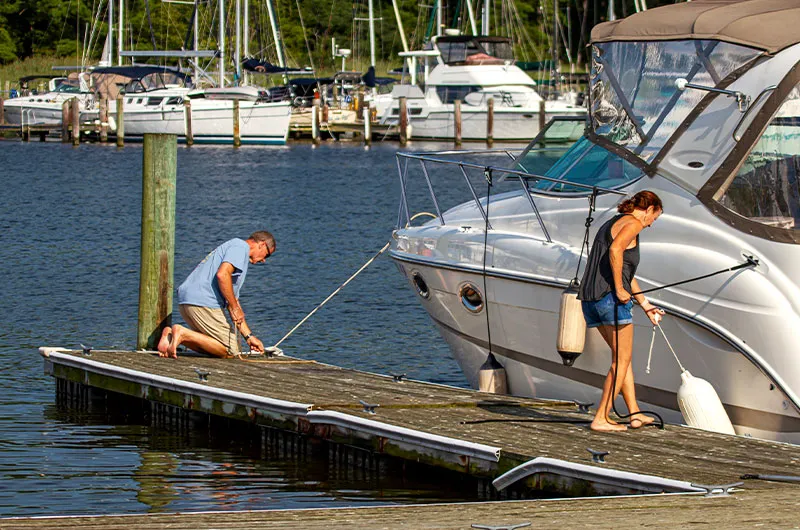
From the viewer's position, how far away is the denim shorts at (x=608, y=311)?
8734 millimetres

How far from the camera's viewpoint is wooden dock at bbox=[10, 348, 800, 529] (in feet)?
22.8

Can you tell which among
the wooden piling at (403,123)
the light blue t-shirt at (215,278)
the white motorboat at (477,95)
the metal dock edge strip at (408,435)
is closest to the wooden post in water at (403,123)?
the wooden piling at (403,123)

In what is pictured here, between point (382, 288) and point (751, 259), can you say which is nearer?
point (751, 259)

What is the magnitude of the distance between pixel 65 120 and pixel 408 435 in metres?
46.9

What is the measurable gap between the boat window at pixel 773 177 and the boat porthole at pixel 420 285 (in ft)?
10.8

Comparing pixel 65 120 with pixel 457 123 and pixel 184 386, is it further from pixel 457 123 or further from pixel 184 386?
pixel 184 386

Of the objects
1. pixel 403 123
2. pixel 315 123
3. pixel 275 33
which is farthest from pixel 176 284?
pixel 275 33

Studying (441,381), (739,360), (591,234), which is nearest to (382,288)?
(441,381)

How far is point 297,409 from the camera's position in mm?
9867

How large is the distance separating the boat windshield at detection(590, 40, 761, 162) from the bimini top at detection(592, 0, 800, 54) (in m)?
0.06

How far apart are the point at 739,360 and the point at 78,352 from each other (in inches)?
242

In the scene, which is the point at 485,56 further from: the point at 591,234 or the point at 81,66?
the point at 591,234

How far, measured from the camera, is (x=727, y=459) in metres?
8.25

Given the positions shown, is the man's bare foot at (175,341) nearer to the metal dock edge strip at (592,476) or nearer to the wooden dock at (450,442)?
the wooden dock at (450,442)
